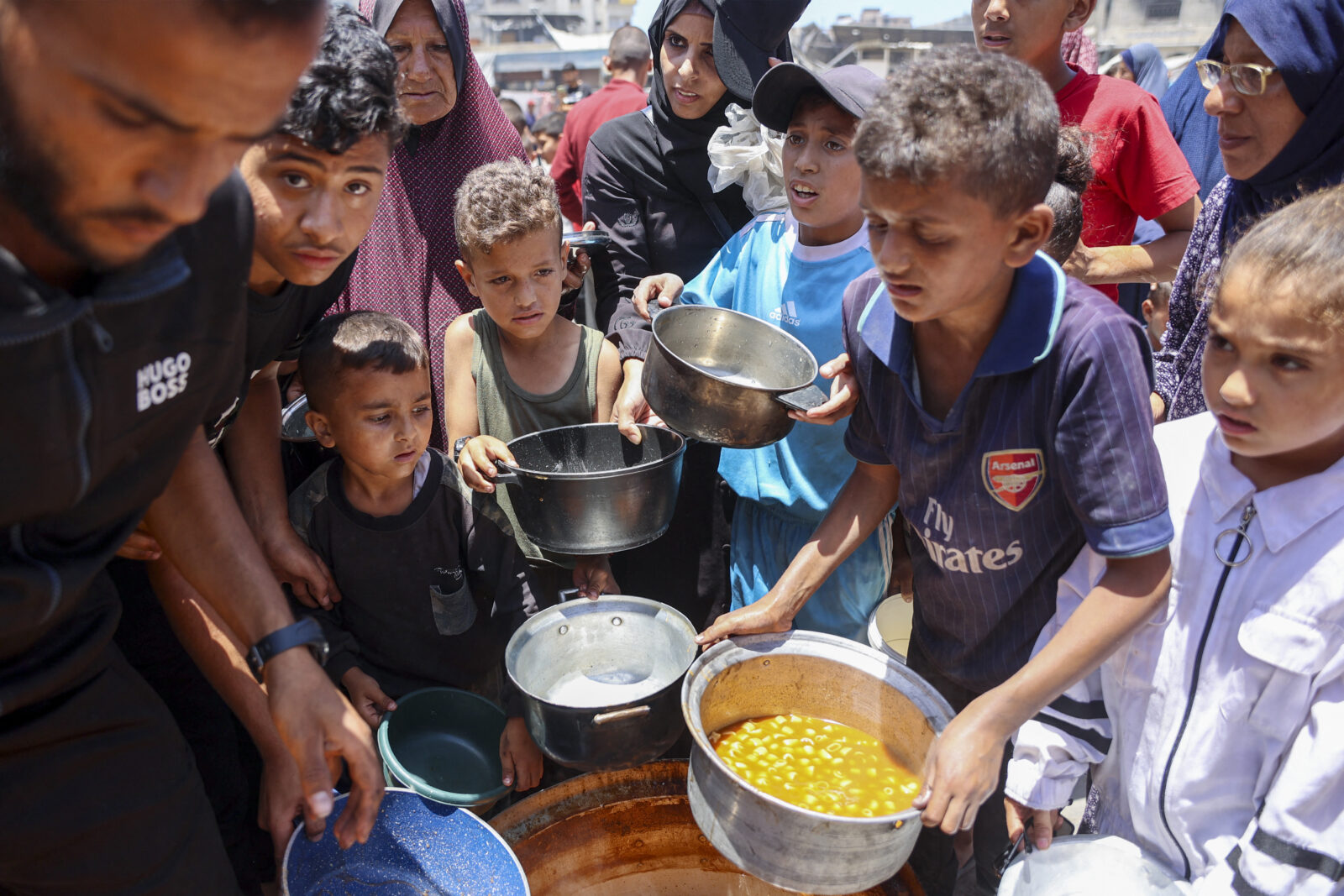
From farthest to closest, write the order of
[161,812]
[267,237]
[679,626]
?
1. [679,626]
2. [267,237]
3. [161,812]

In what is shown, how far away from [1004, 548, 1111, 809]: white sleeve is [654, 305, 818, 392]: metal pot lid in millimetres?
1014

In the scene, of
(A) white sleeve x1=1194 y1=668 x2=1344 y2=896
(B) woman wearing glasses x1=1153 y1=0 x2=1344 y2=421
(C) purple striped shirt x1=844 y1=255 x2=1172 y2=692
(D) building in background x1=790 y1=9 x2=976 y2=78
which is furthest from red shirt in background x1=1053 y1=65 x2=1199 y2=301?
(D) building in background x1=790 y1=9 x2=976 y2=78

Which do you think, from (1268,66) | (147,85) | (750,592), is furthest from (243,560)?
(1268,66)

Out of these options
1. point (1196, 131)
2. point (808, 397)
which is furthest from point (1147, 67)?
point (808, 397)

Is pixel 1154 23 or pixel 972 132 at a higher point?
pixel 972 132

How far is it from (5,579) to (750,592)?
2.02 meters

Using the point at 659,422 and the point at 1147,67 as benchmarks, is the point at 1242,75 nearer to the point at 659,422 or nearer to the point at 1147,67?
the point at 659,422

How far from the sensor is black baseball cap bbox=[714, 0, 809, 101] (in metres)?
3.00

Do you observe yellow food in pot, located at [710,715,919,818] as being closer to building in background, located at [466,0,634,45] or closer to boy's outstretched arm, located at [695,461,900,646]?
boy's outstretched arm, located at [695,461,900,646]

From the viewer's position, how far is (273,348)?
7.15 ft

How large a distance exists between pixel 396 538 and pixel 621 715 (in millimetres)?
933

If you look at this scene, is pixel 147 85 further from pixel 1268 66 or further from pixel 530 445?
pixel 1268 66

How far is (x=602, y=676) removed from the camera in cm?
257

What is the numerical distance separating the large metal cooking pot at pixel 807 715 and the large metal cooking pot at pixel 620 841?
0.41 metres
